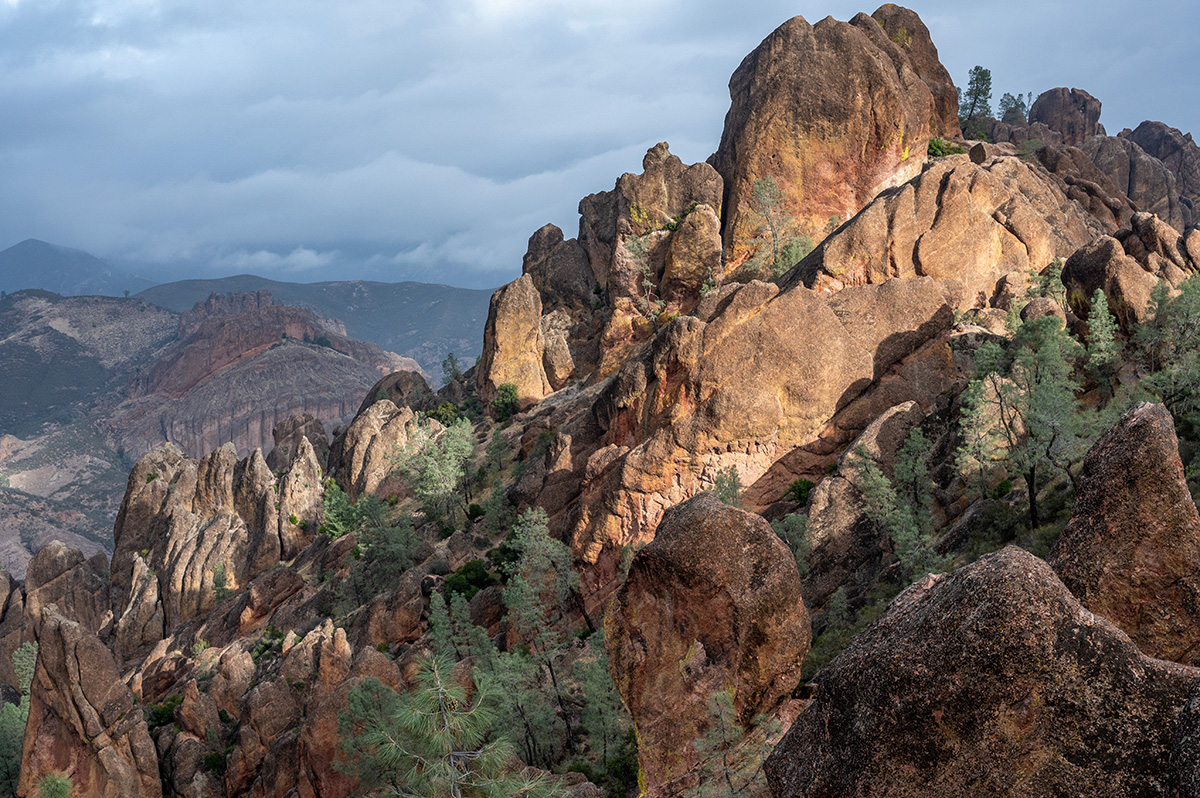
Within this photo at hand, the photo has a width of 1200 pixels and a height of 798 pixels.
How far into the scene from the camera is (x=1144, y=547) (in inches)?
542

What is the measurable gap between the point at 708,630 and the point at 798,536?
16.1 m

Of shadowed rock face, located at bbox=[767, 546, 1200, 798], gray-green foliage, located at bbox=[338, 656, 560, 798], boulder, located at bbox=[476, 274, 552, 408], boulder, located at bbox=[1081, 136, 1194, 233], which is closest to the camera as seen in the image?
shadowed rock face, located at bbox=[767, 546, 1200, 798]

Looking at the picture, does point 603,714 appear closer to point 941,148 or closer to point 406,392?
point 941,148

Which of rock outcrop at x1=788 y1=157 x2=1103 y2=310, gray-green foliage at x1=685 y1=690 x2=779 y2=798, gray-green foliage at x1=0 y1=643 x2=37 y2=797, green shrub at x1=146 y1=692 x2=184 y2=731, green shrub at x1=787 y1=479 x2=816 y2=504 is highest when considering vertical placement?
rock outcrop at x1=788 y1=157 x2=1103 y2=310

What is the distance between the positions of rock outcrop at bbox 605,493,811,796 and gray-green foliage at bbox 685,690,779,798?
1409 mm

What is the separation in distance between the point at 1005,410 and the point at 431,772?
3039 centimetres

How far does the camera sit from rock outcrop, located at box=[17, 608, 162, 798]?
4631cm

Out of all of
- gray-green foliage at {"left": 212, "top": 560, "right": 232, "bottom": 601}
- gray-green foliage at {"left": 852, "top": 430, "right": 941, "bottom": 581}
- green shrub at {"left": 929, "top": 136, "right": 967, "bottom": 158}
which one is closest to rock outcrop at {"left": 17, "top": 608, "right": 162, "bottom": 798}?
gray-green foliage at {"left": 212, "top": 560, "right": 232, "bottom": 601}

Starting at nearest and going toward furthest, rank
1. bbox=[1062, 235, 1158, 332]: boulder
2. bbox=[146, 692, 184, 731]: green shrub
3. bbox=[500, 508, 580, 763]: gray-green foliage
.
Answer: bbox=[500, 508, 580, 763]: gray-green foliage, bbox=[1062, 235, 1158, 332]: boulder, bbox=[146, 692, 184, 731]: green shrub

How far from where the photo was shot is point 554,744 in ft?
128

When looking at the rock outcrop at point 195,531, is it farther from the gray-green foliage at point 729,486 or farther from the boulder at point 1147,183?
the boulder at point 1147,183

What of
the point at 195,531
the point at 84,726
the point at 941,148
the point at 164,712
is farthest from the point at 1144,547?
the point at 195,531

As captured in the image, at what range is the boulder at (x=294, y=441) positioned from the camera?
384ft

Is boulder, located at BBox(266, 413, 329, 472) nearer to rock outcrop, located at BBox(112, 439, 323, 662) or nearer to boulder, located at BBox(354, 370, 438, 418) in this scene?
boulder, located at BBox(354, 370, 438, 418)
